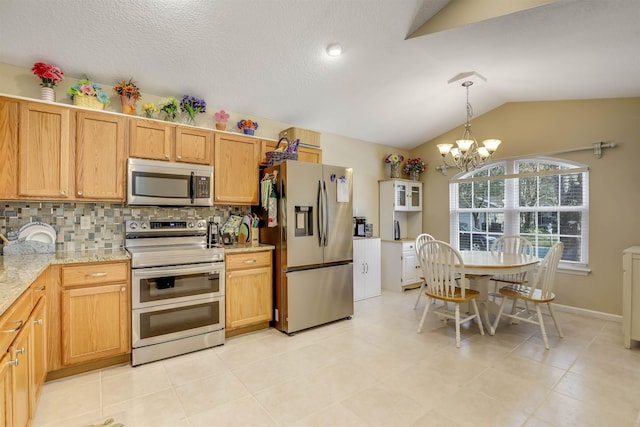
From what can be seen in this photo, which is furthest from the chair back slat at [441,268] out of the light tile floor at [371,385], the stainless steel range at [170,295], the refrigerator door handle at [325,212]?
the stainless steel range at [170,295]

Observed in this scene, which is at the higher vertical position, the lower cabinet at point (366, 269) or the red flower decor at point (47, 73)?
the red flower decor at point (47, 73)

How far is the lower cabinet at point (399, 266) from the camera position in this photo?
4934mm

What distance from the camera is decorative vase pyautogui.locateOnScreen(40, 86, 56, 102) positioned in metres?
2.53

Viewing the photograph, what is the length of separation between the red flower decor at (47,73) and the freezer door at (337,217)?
245 cm

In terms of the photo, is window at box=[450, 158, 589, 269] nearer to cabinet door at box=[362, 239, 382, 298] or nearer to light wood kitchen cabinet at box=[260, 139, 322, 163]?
cabinet door at box=[362, 239, 382, 298]

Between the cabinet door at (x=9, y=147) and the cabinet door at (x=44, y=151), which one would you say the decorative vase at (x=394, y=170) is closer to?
the cabinet door at (x=44, y=151)

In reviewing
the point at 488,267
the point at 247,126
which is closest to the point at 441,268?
the point at 488,267

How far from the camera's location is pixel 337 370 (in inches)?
98.9

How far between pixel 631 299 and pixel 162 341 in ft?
13.6

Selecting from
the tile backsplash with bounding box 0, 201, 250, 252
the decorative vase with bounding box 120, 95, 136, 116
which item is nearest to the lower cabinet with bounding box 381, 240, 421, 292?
the tile backsplash with bounding box 0, 201, 250, 252

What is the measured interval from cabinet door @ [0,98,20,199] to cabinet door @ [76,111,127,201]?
1.21 ft

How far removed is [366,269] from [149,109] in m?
3.32

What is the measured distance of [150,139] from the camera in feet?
9.60

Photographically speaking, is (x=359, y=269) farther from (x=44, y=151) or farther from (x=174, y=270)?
(x=44, y=151)
